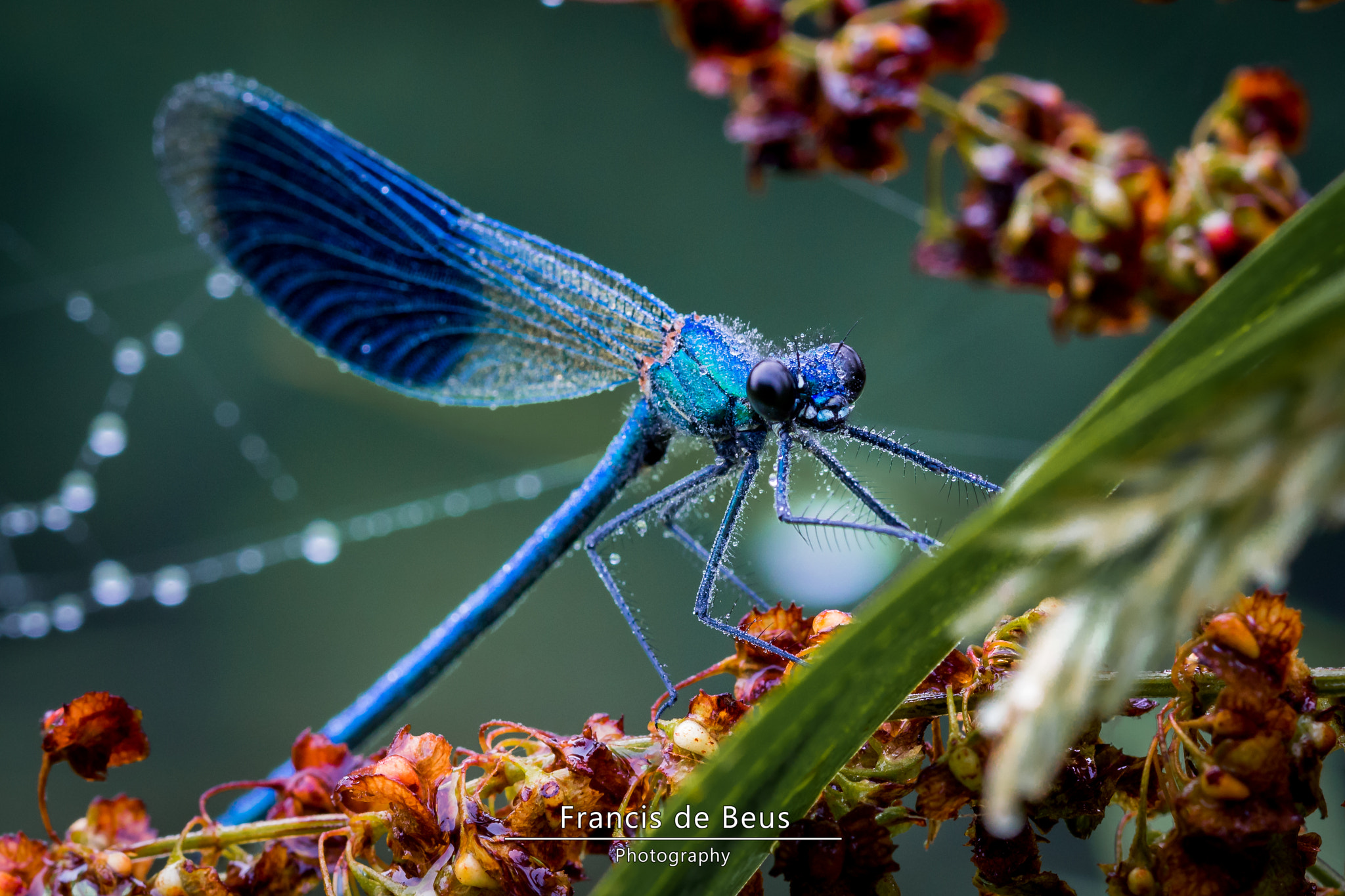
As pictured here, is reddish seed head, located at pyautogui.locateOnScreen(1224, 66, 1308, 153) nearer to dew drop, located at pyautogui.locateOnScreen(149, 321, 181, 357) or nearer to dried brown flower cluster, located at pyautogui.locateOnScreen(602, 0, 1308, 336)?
dried brown flower cluster, located at pyautogui.locateOnScreen(602, 0, 1308, 336)

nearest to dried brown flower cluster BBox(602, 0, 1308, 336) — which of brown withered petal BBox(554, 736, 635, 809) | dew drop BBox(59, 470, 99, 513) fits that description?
brown withered petal BBox(554, 736, 635, 809)

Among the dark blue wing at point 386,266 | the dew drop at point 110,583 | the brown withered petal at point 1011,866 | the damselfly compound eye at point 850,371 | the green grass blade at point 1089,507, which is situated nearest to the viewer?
the green grass blade at point 1089,507

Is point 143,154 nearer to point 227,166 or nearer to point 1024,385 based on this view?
point 227,166

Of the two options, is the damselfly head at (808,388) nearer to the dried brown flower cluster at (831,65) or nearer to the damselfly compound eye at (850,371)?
the damselfly compound eye at (850,371)

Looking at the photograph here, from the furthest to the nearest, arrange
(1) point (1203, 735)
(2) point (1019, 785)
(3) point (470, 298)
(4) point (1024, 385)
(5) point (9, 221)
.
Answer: (5) point (9, 221) < (4) point (1024, 385) < (3) point (470, 298) < (1) point (1203, 735) < (2) point (1019, 785)

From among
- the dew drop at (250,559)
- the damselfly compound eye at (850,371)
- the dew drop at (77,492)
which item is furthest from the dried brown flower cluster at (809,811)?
the dew drop at (77,492)

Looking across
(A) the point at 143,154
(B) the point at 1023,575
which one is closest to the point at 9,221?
(A) the point at 143,154

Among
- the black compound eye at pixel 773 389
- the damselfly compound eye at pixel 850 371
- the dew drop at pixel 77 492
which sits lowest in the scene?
the black compound eye at pixel 773 389
